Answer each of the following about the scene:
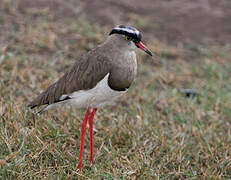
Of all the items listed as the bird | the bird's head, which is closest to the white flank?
the bird

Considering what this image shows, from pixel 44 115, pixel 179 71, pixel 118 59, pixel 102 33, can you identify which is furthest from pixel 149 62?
pixel 118 59

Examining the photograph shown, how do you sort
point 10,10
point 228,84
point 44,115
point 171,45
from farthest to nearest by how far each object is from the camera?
point 171,45 < point 10,10 < point 228,84 < point 44,115

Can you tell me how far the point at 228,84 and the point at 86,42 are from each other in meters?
2.41

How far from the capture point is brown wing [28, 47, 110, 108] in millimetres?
3062

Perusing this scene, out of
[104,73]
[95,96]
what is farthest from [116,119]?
[104,73]

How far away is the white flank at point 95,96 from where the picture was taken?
3.03 m

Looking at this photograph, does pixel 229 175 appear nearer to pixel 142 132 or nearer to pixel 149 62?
pixel 142 132

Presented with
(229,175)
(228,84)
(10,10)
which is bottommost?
(229,175)

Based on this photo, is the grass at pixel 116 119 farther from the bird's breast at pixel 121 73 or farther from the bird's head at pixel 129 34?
the bird's head at pixel 129 34

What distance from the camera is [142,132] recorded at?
156 inches

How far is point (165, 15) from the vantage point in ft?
27.6

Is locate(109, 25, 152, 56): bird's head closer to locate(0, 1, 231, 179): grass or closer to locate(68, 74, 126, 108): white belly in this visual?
locate(68, 74, 126, 108): white belly

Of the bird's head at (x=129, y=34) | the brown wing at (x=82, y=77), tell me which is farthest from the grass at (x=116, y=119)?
the bird's head at (x=129, y=34)

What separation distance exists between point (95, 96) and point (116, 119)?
1003 millimetres
